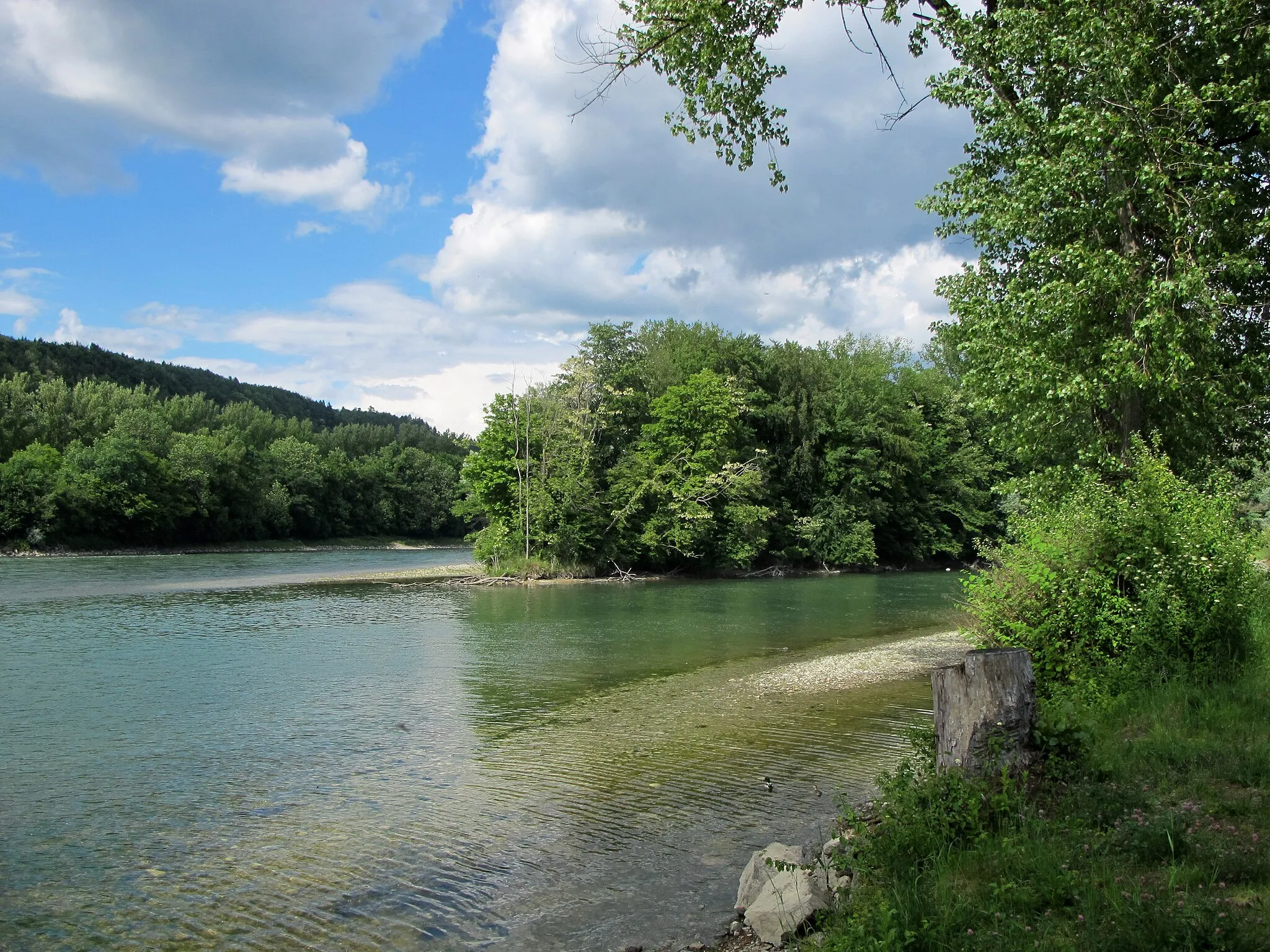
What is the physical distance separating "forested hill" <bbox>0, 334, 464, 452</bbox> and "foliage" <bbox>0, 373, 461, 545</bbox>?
11557mm

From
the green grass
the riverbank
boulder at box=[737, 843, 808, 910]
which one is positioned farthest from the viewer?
the riverbank

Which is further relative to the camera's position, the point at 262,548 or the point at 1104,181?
the point at 262,548

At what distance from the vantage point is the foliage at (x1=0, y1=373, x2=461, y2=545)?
237 feet

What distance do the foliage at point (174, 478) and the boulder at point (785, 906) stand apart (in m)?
79.7

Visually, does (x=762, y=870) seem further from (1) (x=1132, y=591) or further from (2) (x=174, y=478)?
(2) (x=174, y=478)

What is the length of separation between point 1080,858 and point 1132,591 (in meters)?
6.14

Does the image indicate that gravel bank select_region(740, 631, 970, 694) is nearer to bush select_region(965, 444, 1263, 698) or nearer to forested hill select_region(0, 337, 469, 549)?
bush select_region(965, 444, 1263, 698)

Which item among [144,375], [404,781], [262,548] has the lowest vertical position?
[404,781]

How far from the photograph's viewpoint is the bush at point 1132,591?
30.1ft

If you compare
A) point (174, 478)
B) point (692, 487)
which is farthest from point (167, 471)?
point (692, 487)

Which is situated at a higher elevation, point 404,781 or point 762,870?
point 762,870

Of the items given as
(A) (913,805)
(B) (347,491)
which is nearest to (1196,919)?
(A) (913,805)

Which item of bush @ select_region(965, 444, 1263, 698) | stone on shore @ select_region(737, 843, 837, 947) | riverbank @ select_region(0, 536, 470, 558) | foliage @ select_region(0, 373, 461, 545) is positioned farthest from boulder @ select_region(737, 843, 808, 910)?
foliage @ select_region(0, 373, 461, 545)

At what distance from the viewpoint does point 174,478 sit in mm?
82562
